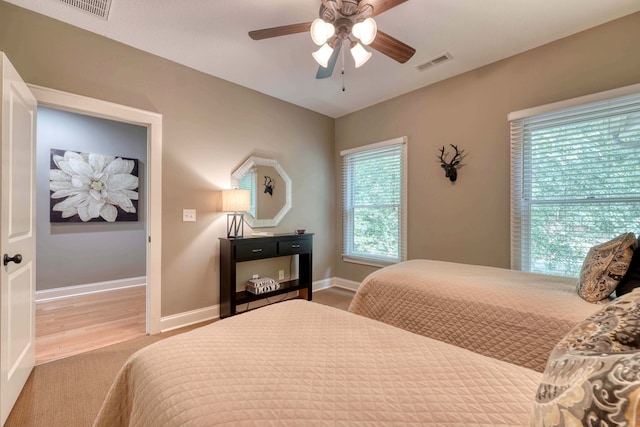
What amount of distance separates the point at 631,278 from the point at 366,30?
2.07 meters

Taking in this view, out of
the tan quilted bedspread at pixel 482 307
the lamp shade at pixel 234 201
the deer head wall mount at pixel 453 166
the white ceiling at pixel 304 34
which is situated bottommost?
the tan quilted bedspread at pixel 482 307

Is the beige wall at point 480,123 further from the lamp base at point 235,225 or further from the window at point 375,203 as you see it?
the lamp base at point 235,225

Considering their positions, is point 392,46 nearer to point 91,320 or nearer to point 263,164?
point 263,164

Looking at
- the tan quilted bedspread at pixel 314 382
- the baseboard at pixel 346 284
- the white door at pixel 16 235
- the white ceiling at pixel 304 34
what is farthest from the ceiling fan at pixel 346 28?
the baseboard at pixel 346 284

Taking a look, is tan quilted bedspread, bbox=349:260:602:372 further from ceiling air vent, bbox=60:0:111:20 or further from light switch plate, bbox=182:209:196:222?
ceiling air vent, bbox=60:0:111:20

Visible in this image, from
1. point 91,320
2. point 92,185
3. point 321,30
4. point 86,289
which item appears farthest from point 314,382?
point 92,185

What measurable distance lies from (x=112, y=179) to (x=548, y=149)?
5.71m

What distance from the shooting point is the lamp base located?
335 cm

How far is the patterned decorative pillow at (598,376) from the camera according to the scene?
0.40 metres

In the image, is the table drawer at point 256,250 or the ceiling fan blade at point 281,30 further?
the table drawer at point 256,250

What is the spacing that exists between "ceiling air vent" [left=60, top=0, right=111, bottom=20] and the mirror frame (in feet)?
5.74

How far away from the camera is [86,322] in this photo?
311 cm

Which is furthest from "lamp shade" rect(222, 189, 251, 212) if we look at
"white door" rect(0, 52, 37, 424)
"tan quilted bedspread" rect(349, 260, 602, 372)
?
"tan quilted bedspread" rect(349, 260, 602, 372)

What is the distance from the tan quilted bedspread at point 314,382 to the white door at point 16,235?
118 centimetres
